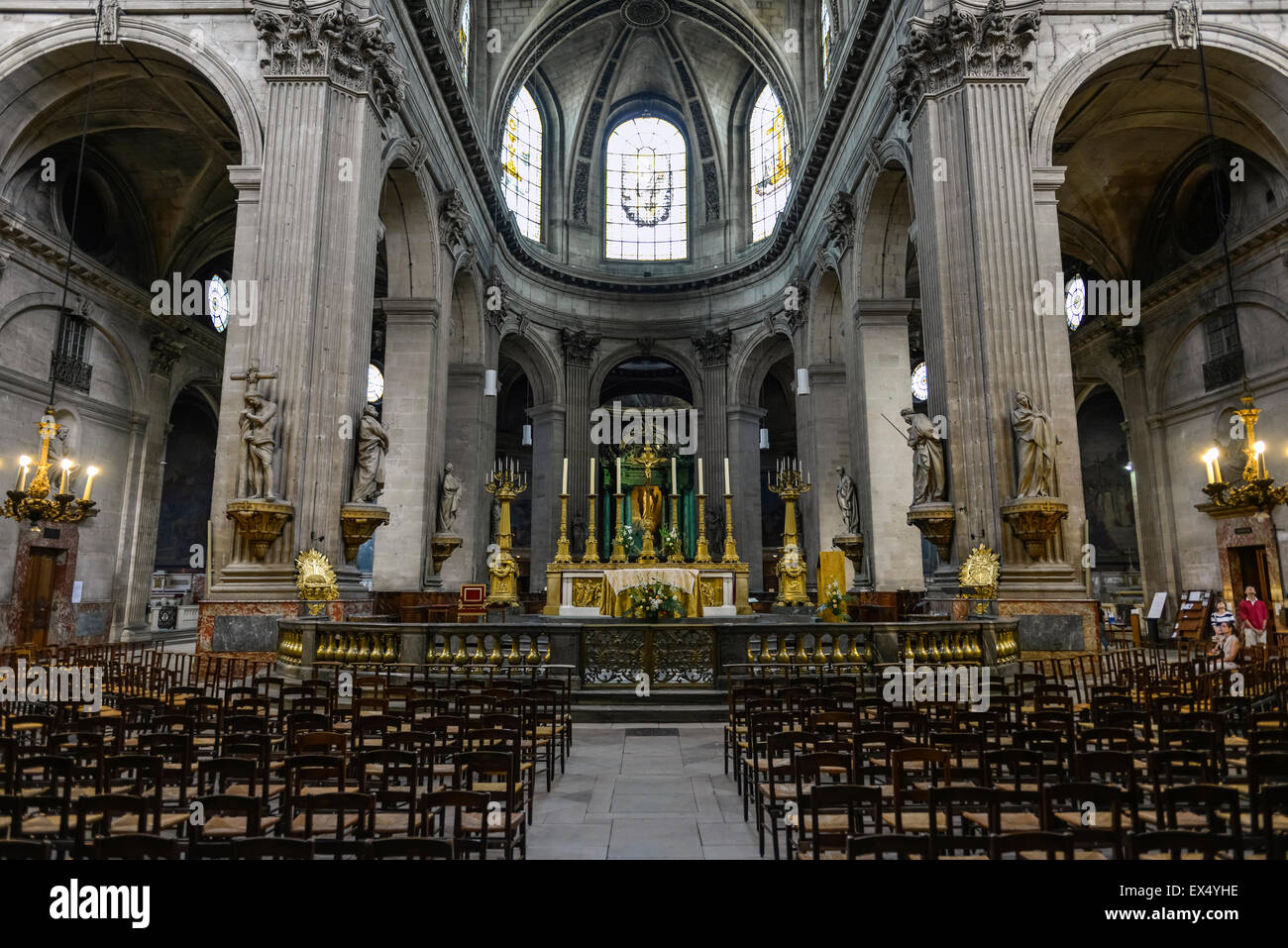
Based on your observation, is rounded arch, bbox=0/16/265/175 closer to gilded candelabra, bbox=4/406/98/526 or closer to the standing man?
gilded candelabra, bbox=4/406/98/526

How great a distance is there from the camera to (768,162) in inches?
1241

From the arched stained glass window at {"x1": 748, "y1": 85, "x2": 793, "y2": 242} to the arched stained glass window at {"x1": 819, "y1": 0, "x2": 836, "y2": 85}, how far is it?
13.8ft

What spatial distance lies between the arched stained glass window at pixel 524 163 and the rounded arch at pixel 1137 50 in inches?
800

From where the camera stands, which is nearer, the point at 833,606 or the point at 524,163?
the point at 833,606

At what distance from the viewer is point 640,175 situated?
113ft

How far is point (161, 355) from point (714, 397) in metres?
18.4

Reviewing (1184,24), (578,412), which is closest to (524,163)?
(578,412)

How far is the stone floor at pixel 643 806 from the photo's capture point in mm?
5406

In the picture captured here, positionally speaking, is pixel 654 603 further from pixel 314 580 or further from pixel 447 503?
pixel 447 503

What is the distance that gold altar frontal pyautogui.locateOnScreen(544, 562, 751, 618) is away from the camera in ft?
58.0

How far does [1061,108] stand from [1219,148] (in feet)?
26.1

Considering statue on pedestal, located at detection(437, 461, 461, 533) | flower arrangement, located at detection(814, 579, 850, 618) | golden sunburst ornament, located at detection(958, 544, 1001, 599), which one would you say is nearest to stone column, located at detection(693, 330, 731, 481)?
statue on pedestal, located at detection(437, 461, 461, 533)

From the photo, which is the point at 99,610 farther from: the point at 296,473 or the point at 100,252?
the point at 296,473
